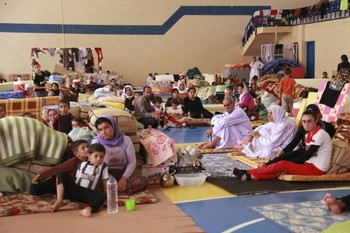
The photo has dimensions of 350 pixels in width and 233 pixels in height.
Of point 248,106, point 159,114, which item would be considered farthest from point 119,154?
point 248,106

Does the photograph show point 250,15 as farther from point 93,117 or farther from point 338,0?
point 93,117

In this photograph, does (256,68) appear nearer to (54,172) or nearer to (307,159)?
(307,159)

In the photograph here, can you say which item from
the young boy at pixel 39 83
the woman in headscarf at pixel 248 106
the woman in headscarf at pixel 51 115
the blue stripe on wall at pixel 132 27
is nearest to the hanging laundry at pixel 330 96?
the woman in headscarf at pixel 248 106

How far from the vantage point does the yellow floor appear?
16.8 ft

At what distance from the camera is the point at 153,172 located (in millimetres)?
5746

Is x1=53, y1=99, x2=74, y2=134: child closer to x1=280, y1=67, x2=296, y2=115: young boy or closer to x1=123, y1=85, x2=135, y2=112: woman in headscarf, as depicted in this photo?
x1=123, y1=85, x2=135, y2=112: woman in headscarf

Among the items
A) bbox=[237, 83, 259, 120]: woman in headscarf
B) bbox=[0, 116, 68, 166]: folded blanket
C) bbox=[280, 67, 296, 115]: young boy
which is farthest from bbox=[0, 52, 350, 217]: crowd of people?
bbox=[280, 67, 296, 115]: young boy

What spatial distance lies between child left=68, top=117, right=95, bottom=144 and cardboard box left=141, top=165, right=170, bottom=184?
736 mm

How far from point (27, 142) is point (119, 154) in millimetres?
991

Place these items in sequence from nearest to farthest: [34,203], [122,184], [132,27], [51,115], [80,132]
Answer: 1. [34,203]
2. [122,184]
3. [80,132]
4. [51,115]
5. [132,27]

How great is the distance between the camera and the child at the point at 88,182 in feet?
15.3

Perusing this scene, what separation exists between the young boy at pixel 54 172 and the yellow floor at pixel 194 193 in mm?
1025

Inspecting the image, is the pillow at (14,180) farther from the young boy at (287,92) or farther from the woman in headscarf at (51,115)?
the young boy at (287,92)

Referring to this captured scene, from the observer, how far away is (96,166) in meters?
4.82
